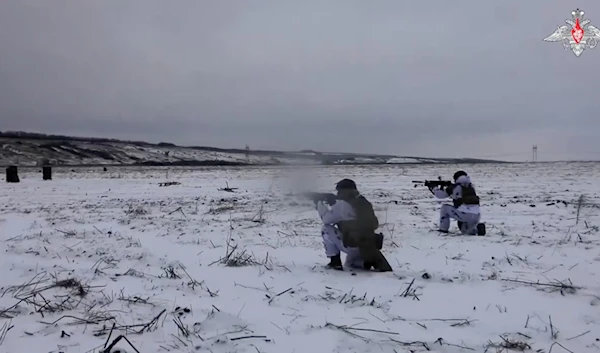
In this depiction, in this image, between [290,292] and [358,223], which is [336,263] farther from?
[290,292]

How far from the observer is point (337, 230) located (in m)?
6.12

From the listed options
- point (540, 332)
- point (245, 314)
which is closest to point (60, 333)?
point (245, 314)

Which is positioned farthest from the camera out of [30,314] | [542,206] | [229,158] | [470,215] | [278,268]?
[229,158]

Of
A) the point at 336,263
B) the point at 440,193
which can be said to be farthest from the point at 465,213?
the point at 336,263

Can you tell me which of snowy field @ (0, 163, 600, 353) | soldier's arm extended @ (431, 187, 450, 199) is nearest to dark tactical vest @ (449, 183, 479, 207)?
soldier's arm extended @ (431, 187, 450, 199)

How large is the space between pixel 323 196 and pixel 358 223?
0.92m

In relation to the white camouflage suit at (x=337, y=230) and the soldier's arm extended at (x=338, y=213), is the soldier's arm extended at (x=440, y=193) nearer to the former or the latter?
the white camouflage suit at (x=337, y=230)

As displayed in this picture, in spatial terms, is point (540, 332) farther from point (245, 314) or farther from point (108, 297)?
point (108, 297)

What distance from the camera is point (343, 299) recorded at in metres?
4.87

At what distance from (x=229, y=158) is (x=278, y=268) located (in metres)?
94.8

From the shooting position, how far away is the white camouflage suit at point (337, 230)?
19.6ft

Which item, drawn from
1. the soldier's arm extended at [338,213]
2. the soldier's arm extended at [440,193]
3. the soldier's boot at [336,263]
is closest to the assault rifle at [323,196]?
the soldier's arm extended at [338,213]

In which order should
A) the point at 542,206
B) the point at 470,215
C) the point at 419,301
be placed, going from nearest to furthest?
1. the point at 419,301
2. the point at 470,215
3. the point at 542,206

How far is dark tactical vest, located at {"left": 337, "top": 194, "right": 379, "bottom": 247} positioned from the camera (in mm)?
5855
